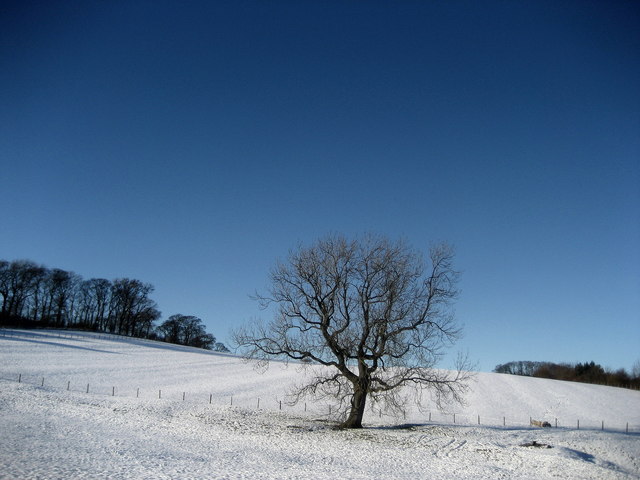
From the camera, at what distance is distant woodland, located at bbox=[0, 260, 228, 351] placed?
294 feet

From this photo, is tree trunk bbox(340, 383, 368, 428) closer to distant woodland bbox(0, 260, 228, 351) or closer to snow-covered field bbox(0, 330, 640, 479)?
snow-covered field bbox(0, 330, 640, 479)

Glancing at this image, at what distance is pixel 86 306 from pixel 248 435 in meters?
99.4

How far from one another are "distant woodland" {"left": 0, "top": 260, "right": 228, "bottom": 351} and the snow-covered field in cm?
4896

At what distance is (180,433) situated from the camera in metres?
21.9

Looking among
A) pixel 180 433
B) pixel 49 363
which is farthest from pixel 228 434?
pixel 49 363

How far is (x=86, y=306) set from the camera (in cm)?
10588

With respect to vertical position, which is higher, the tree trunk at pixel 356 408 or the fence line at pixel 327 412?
the tree trunk at pixel 356 408

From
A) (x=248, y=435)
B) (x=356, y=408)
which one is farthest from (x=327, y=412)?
(x=248, y=435)

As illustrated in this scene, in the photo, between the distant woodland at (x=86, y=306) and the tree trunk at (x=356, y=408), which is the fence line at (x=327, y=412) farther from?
the distant woodland at (x=86, y=306)

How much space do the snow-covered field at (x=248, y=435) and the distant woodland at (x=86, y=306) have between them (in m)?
49.0

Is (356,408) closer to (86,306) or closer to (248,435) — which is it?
(248,435)

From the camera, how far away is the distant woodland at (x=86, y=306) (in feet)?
294

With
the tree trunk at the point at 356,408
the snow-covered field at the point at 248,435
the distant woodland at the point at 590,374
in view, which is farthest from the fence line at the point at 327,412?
the distant woodland at the point at 590,374

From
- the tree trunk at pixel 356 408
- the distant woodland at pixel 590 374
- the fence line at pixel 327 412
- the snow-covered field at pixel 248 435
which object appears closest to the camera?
the snow-covered field at pixel 248 435
